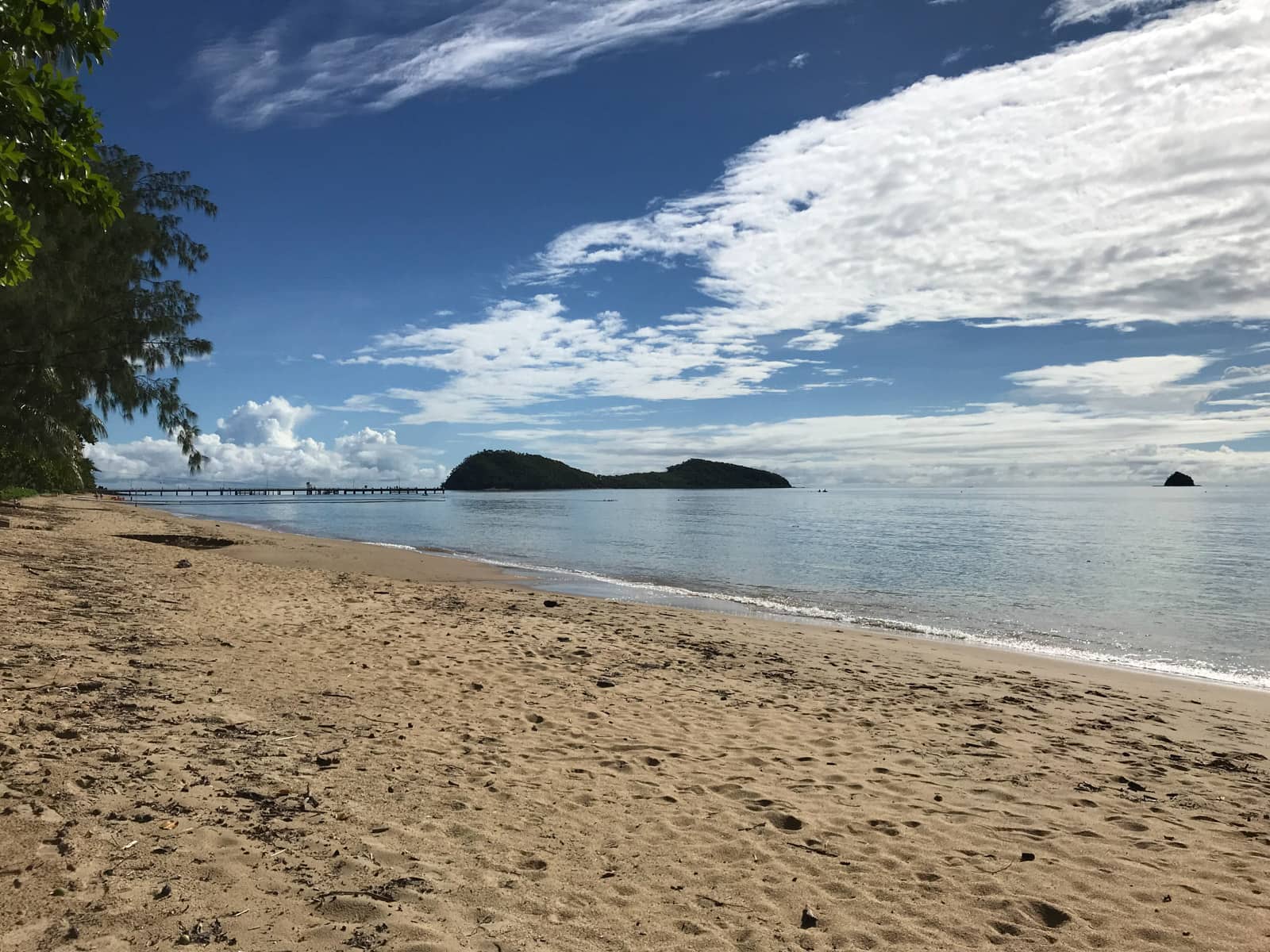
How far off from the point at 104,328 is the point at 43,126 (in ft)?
59.2

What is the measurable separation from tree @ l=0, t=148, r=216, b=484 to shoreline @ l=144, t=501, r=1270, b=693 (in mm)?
11089

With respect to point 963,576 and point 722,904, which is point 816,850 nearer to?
point 722,904

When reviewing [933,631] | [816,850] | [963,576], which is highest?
[816,850]

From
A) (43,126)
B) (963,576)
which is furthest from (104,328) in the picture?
(963,576)

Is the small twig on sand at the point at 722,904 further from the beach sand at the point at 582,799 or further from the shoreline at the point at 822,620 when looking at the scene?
the shoreline at the point at 822,620

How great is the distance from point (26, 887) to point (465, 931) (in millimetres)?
2128

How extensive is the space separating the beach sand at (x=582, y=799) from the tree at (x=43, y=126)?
3365 mm

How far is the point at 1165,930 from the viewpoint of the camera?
164 inches

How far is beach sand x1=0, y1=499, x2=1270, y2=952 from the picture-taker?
12.8 feet

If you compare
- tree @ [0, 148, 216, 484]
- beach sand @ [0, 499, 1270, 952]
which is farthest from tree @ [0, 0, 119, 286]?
tree @ [0, 148, 216, 484]

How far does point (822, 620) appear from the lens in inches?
677

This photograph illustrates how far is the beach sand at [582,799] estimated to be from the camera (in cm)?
389

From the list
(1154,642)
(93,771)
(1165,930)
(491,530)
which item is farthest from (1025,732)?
(491,530)

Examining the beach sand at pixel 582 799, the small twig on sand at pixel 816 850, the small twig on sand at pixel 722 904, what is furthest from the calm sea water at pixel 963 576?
the small twig on sand at pixel 722 904
